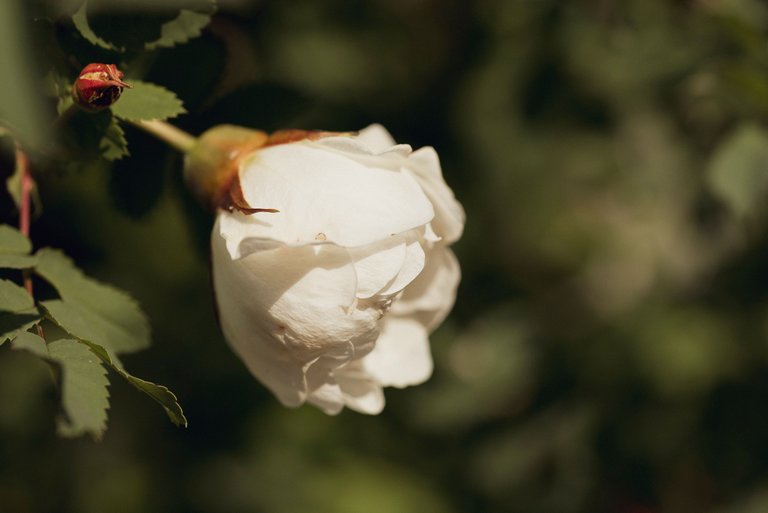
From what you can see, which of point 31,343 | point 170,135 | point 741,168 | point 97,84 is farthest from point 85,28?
point 741,168

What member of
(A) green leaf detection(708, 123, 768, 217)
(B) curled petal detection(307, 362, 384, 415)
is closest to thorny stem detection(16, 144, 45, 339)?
(B) curled petal detection(307, 362, 384, 415)

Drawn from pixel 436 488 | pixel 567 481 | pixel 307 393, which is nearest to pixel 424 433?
pixel 436 488

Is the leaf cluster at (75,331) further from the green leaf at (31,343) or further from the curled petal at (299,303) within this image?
the curled petal at (299,303)

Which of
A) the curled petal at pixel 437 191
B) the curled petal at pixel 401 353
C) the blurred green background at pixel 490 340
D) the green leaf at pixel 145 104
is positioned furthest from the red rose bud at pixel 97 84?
the blurred green background at pixel 490 340

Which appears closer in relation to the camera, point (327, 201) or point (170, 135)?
point (327, 201)

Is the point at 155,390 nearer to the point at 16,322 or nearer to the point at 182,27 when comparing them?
the point at 16,322

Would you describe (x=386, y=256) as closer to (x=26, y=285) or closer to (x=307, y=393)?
(x=307, y=393)

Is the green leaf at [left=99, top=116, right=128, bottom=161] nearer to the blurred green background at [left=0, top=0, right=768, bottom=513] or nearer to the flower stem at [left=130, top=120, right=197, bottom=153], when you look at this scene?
the flower stem at [left=130, top=120, right=197, bottom=153]

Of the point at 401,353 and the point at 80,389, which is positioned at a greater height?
the point at 80,389
